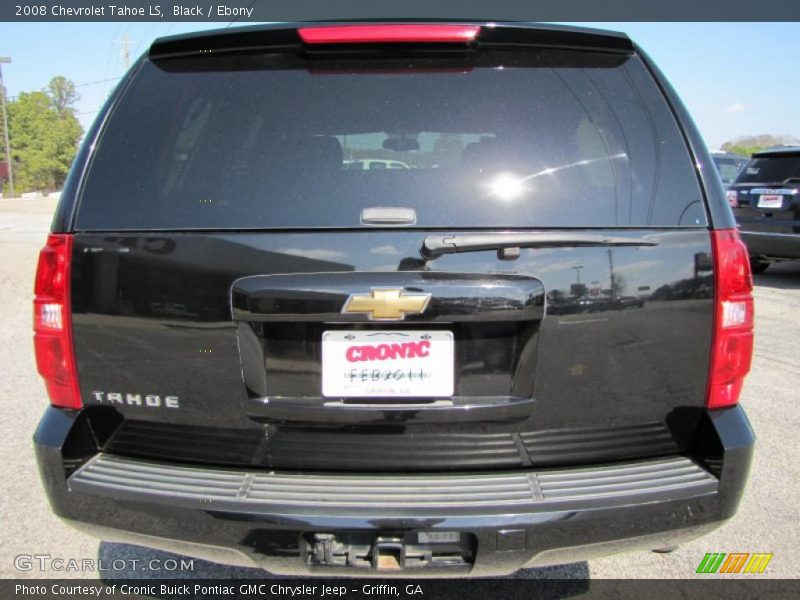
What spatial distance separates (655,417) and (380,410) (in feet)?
2.72

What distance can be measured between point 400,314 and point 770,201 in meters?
8.66

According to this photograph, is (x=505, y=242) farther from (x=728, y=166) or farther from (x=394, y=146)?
(x=728, y=166)

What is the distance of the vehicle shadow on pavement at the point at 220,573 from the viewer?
8.07ft

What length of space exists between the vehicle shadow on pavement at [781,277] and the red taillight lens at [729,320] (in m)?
8.22

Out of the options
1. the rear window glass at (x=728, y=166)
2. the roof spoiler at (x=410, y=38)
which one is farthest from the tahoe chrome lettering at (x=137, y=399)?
the rear window glass at (x=728, y=166)

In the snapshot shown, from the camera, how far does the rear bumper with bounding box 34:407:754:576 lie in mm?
1694

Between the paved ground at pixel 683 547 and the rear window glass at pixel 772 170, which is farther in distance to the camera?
the rear window glass at pixel 772 170

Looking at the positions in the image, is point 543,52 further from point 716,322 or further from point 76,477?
point 76,477

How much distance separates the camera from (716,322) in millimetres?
1818

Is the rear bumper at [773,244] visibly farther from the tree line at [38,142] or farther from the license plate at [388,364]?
the tree line at [38,142]

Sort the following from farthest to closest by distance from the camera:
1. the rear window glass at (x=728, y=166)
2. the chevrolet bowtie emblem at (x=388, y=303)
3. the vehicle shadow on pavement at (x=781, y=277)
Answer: the rear window glass at (x=728, y=166)
the vehicle shadow on pavement at (x=781, y=277)
the chevrolet bowtie emblem at (x=388, y=303)

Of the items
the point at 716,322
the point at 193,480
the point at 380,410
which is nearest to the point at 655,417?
the point at 716,322

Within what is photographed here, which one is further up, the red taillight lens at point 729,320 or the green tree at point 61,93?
the green tree at point 61,93

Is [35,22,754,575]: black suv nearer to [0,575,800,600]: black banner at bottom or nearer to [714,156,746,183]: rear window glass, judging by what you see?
[0,575,800,600]: black banner at bottom
